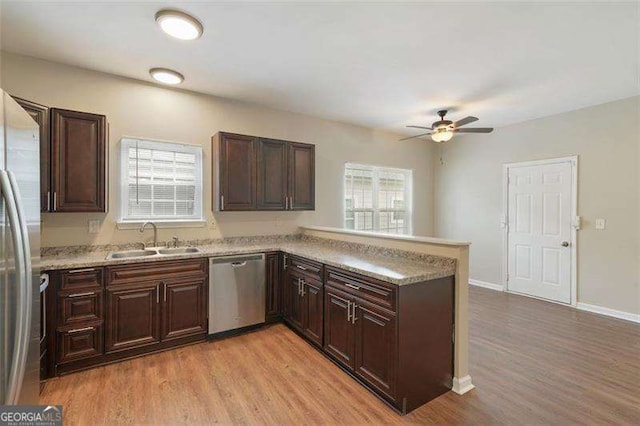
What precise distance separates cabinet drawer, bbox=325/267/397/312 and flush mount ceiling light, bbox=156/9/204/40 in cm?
226

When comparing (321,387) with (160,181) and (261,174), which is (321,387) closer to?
(261,174)

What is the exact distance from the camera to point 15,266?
1338 millimetres

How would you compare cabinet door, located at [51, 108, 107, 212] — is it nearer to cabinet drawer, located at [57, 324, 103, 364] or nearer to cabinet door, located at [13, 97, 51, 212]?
cabinet door, located at [13, 97, 51, 212]

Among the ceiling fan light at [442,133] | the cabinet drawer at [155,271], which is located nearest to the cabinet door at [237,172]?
the cabinet drawer at [155,271]

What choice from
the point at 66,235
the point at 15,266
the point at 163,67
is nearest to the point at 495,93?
the point at 163,67

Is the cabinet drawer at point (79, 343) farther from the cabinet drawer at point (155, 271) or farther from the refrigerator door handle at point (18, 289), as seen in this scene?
the refrigerator door handle at point (18, 289)

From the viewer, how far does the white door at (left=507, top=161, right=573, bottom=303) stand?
4340 mm

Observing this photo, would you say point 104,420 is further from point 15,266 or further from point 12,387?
point 15,266

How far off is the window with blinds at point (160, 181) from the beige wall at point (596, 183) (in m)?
4.84

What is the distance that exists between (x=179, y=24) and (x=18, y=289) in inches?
78.8

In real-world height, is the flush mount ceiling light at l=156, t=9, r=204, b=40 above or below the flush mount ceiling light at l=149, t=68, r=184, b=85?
below

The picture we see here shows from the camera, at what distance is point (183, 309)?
2969 mm

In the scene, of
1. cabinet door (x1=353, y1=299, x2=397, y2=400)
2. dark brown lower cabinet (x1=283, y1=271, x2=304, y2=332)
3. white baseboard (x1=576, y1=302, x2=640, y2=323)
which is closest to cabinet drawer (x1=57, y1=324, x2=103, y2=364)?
dark brown lower cabinet (x1=283, y1=271, x2=304, y2=332)

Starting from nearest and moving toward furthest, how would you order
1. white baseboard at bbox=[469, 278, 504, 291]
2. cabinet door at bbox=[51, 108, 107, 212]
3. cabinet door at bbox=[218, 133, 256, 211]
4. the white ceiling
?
the white ceiling < cabinet door at bbox=[51, 108, 107, 212] < cabinet door at bbox=[218, 133, 256, 211] < white baseboard at bbox=[469, 278, 504, 291]
